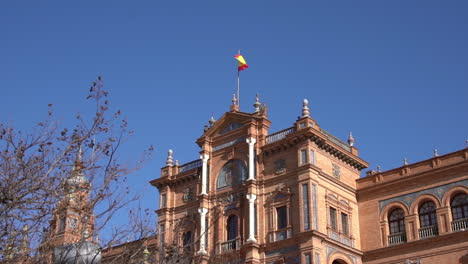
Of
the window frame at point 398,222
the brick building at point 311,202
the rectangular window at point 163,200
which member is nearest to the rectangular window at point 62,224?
the brick building at point 311,202

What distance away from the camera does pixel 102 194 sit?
691 inches

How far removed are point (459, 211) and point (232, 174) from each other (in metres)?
13.6

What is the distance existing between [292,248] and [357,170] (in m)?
8.27

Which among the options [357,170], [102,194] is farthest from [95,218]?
[357,170]

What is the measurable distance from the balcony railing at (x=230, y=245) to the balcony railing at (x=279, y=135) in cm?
630

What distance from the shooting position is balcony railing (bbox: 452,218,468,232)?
38.7m

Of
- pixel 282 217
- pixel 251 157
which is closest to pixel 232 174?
pixel 251 157

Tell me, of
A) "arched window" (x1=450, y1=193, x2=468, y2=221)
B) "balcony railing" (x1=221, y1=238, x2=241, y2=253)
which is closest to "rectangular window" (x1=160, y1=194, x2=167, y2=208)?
"balcony railing" (x1=221, y1=238, x2=241, y2=253)

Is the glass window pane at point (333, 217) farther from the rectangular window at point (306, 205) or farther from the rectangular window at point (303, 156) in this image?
the rectangular window at point (303, 156)

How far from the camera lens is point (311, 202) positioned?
39500 mm

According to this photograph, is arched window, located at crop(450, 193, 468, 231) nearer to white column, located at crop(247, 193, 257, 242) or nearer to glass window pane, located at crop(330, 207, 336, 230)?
glass window pane, located at crop(330, 207, 336, 230)

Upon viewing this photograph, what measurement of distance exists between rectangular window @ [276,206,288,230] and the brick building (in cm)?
6

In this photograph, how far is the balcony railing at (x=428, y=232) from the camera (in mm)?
39875

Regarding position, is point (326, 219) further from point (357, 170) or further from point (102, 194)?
point (102, 194)
